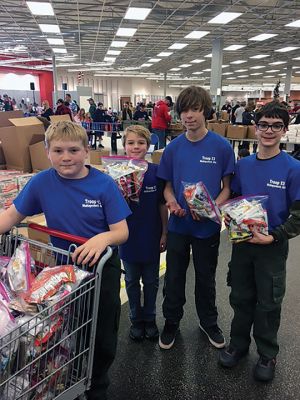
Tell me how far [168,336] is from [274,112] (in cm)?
151

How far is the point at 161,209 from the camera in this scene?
2.10 metres

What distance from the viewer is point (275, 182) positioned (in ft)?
5.54

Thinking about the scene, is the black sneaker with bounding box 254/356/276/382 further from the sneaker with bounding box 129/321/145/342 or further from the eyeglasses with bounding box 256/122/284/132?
the eyeglasses with bounding box 256/122/284/132

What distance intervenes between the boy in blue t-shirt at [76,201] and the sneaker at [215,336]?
95 centimetres

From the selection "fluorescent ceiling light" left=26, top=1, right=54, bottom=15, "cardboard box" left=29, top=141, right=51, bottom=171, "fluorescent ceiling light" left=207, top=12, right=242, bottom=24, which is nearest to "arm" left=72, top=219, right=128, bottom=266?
"cardboard box" left=29, top=141, right=51, bottom=171

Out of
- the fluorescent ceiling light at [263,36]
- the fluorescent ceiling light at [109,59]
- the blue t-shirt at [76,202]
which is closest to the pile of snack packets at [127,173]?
the blue t-shirt at [76,202]

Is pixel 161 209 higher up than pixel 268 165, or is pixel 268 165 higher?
pixel 268 165

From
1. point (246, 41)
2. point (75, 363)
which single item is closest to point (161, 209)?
point (75, 363)

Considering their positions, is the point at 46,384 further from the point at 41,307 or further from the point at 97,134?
the point at 97,134

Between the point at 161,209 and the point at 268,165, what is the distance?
0.70m

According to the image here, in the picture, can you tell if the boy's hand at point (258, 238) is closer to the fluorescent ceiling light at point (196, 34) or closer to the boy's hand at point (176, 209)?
the boy's hand at point (176, 209)

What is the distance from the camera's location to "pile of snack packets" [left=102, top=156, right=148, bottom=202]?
1.80 m

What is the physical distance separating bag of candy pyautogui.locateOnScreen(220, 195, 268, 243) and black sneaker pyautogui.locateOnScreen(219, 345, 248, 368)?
2.69 feet

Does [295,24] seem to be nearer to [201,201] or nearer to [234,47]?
[234,47]
